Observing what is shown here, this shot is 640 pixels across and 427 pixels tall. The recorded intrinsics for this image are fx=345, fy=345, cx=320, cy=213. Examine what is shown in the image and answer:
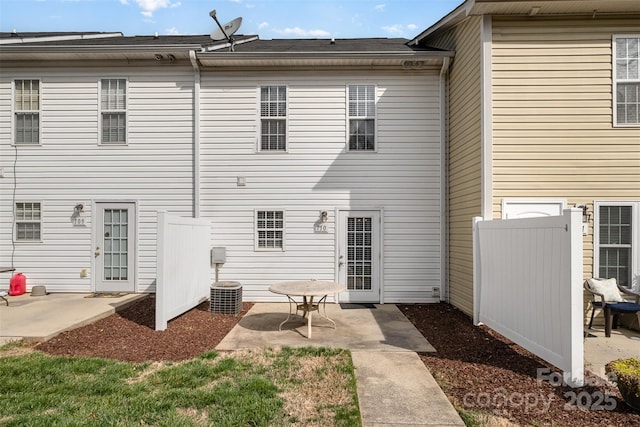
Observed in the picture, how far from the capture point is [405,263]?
7.63 metres

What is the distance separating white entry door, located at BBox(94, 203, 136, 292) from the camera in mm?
7719

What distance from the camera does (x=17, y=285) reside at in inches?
295

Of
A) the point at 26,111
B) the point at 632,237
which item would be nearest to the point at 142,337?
the point at 26,111

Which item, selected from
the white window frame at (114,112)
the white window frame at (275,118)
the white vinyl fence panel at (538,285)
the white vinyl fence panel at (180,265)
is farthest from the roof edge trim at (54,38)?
the white vinyl fence panel at (538,285)

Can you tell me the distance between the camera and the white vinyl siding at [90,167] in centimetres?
773

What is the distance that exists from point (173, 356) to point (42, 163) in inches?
248

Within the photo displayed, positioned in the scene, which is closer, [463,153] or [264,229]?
[463,153]

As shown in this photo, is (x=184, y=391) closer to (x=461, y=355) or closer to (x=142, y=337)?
(x=142, y=337)

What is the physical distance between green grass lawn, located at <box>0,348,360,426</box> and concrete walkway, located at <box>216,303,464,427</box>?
23 cm

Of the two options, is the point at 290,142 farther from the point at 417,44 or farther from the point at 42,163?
the point at 42,163

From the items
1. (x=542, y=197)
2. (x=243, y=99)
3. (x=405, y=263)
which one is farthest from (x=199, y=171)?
(x=542, y=197)

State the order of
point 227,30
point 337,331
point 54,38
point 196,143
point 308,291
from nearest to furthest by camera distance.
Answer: point 308,291
point 337,331
point 196,143
point 227,30
point 54,38

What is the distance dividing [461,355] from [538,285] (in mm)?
1291

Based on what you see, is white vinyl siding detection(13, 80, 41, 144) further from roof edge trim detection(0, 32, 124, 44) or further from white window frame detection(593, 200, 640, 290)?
white window frame detection(593, 200, 640, 290)
